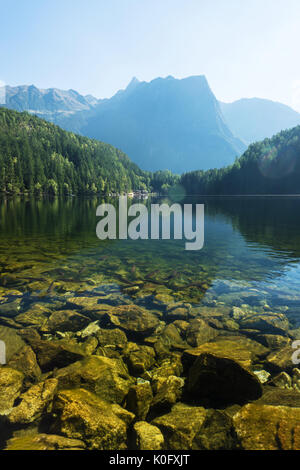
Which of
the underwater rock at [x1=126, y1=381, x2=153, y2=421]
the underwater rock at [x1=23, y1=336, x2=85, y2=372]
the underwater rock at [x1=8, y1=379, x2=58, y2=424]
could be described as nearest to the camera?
the underwater rock at [x1=8, y1=379, x2=58, y2=424]

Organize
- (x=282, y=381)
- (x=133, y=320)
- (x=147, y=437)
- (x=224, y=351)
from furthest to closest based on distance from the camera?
(x=133, y=320)
(x=224, y=351)
(x=282, y=381)
(x=147, y=437)

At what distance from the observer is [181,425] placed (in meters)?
5.29

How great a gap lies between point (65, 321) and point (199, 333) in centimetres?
586

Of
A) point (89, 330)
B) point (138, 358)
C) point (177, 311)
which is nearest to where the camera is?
point (138, 358)

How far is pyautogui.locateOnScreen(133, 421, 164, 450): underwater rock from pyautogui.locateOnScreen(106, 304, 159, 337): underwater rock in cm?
446

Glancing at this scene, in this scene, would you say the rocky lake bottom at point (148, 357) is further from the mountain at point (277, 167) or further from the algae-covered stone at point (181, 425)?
the mountain at point (277, 167)

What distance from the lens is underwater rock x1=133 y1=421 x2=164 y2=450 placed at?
4.92 metres

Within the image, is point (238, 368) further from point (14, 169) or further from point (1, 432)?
point (14, 169)

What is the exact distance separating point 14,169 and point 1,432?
174669 mm

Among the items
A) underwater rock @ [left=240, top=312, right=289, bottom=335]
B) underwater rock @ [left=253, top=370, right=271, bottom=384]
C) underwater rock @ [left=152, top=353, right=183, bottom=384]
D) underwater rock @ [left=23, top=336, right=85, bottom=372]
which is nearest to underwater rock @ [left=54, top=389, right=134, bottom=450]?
underwater rock @ [left=152, top=353, right=183, bottom=384]

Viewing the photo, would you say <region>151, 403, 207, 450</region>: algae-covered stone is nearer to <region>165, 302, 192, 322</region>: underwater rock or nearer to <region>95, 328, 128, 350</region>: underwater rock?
<region>95, 328, 128, 350</region>: underwater rock

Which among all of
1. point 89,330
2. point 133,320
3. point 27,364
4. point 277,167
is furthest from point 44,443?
point 277,167

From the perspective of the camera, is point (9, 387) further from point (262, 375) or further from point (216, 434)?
point (262, 375)
